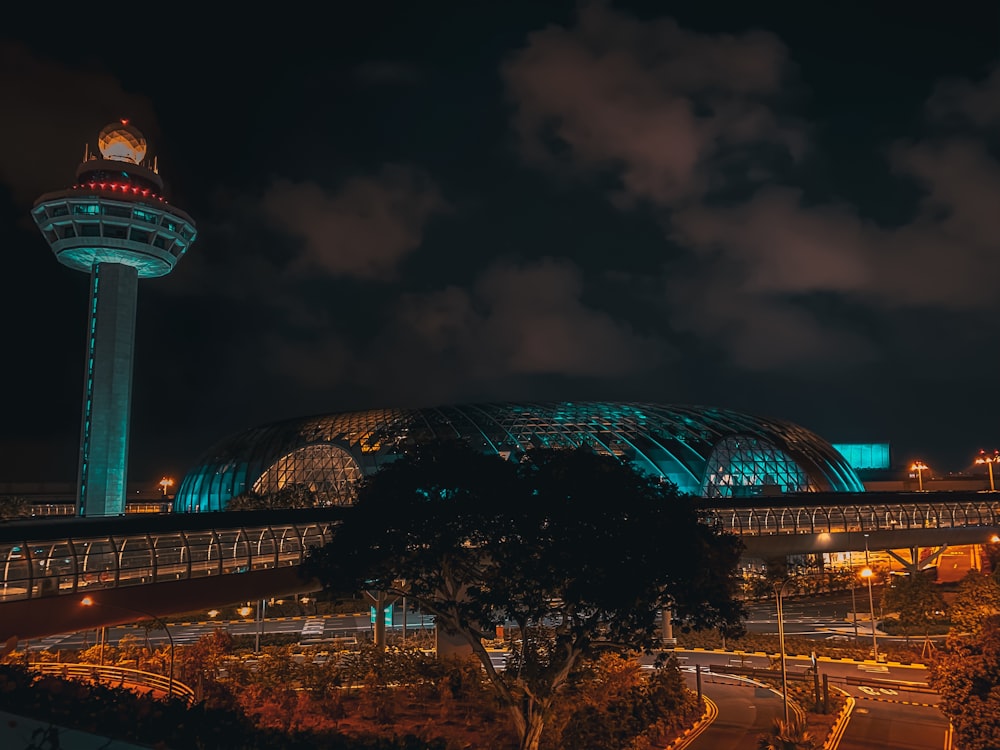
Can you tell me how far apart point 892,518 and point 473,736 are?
52987mm

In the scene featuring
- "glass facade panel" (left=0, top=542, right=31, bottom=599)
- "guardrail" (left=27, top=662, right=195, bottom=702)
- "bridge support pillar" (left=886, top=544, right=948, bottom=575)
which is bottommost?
"guardrail" (left=27, top=662, right=195, bottom=702)

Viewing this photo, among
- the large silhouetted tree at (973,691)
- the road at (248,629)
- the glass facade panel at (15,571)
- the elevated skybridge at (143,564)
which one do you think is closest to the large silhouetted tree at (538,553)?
the elevated skybridge at (143,564)

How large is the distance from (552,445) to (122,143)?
6209cm

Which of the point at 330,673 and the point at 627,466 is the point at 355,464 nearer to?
the point at 330,673

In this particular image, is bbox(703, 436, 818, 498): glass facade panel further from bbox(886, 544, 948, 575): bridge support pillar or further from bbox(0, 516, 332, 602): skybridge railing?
bbox(0, 516, 332, 602): skybridge railing

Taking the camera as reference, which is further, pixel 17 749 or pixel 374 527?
pixel 374 527

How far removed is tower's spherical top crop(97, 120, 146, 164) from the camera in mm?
90062

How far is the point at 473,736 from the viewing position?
111 feet

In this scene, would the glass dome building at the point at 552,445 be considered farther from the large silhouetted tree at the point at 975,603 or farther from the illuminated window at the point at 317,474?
the large silhouetted tree at the point at 975,603

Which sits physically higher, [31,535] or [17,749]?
[31,535]

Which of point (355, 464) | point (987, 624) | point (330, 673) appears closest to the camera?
point (987, 624)

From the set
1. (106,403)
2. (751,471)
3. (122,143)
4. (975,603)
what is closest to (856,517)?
(975,603)

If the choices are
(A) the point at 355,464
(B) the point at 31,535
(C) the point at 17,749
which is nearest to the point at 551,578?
(C) the point at 17,749

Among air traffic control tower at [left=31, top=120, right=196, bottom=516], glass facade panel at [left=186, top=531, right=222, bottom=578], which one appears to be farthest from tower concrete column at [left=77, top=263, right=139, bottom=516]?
glass facade panel at [left=186, top=531, right=222, bottom=578]
